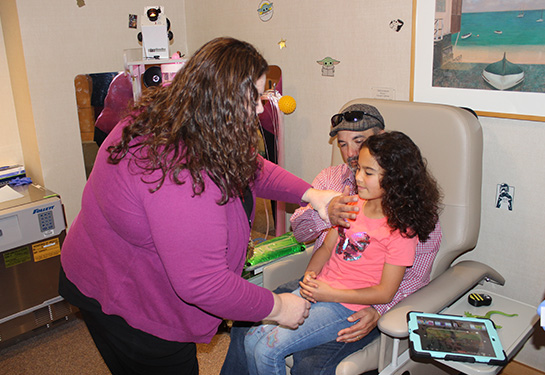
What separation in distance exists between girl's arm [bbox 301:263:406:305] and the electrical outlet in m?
0.57

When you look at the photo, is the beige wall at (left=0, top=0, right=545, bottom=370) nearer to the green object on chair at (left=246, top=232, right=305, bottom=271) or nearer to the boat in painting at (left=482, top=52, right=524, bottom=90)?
the boat in painting at (left=482, top=52, right=524, bottom=90)

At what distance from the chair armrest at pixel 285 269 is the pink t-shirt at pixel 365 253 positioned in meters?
0.22

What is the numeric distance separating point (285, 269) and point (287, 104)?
2.91ft

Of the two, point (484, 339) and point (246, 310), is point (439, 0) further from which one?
point (246, 310)

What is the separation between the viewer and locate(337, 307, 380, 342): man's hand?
4.92ft

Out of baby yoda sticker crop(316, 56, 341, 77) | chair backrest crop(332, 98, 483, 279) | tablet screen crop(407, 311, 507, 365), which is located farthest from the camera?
baby yoda sticker crop(316, 56, 341, 77)

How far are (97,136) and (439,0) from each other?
1937 millimetres

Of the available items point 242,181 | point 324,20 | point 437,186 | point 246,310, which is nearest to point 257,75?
point 242,181

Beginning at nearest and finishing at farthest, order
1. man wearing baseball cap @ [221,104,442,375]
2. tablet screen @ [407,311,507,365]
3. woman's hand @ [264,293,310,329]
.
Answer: woman's hand @ [264,293,310,329] < tablet screen @ [407,311,507,365] < man wearing baseball cap @ [221,104,442,375]

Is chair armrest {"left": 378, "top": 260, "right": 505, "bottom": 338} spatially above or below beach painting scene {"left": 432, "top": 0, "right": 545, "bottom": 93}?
below

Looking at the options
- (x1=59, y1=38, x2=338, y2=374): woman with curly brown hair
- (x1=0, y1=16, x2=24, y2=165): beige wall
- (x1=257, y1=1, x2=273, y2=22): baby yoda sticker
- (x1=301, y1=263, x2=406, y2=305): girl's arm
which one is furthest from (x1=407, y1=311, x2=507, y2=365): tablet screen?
(x1=0, y1=16, x2=24, y2=165): beige wall

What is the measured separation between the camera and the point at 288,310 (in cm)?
120

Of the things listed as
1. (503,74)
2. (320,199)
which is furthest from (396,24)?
(320,199)

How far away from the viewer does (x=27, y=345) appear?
237 centimetres
